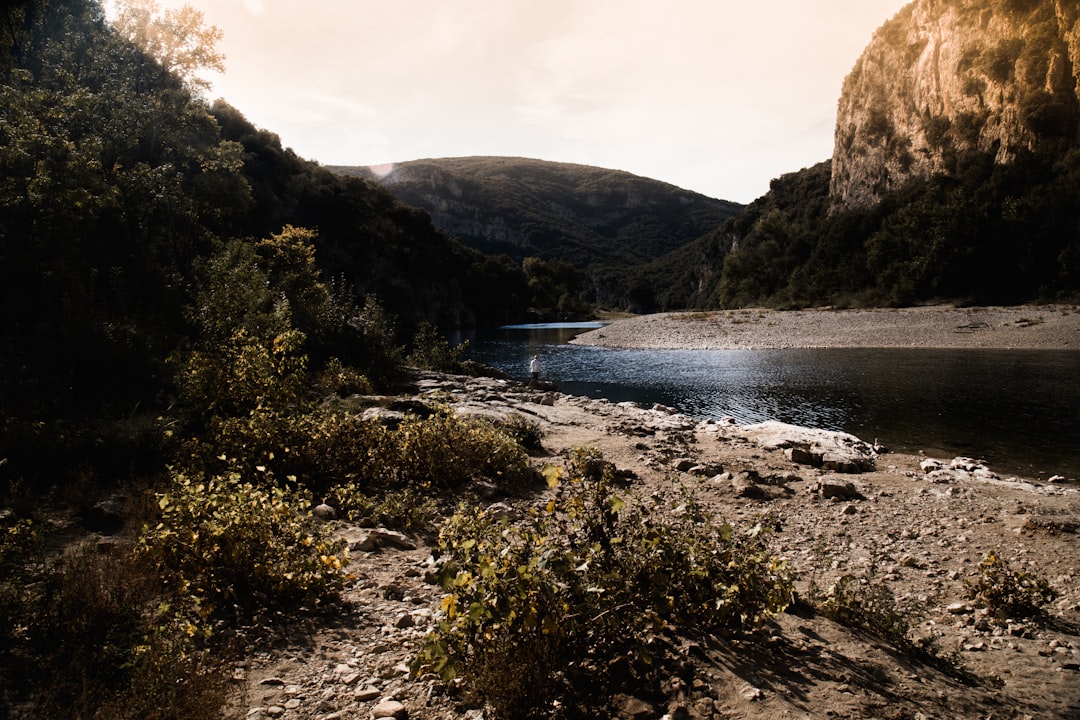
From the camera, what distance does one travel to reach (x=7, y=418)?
829cm

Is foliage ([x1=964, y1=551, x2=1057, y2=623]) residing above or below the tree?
below

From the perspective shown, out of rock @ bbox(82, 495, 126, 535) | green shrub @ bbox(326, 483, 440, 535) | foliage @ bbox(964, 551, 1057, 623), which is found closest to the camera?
foliage @ bbox(964, 551, 1057, 623)

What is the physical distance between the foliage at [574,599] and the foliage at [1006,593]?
328 centimetres

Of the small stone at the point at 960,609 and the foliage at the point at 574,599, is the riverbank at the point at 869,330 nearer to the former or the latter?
the small stone at the point at 960,609

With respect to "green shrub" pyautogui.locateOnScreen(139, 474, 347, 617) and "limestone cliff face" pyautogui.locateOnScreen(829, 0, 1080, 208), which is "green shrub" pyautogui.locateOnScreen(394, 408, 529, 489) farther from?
"limestone cliff face" pyautogui.locateOnScreen(829, 0, 1080, 208)

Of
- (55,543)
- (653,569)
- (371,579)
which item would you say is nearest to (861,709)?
(653,569)

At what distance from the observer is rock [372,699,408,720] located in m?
3.73

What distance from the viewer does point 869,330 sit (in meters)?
50.6

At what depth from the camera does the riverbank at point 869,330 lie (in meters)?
42.2

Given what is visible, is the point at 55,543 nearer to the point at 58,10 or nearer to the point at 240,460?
the point at 240,460

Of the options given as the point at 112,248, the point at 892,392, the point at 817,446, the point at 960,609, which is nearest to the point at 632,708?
the point at 960,609

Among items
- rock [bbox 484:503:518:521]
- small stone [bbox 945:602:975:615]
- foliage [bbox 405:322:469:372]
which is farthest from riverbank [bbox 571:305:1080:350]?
rock [bbox 484:503:518:521]

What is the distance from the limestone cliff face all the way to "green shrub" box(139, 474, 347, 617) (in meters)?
84.0

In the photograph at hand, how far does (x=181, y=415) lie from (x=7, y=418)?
2.17 m
